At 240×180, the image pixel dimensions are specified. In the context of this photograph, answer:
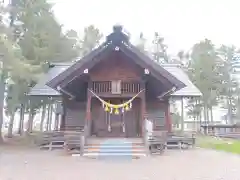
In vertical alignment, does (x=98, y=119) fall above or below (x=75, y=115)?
below

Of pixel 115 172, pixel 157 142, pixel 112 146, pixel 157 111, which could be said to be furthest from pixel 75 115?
pixel 115 172

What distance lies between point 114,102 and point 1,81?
281 inches

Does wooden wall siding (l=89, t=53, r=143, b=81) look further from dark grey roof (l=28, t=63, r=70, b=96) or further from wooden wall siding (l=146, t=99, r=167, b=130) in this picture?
dark grey roof (l=28, t=63, r=70, b=96)

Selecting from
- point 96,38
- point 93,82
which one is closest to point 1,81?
point 93,82

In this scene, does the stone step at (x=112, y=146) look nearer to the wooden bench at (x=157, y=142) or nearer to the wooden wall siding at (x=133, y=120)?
the wooden bench at (x=157, y=142)

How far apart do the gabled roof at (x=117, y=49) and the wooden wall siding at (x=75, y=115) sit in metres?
3.54

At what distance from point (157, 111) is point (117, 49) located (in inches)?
209

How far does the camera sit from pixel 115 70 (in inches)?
620

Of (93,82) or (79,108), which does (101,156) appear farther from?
(79,108)

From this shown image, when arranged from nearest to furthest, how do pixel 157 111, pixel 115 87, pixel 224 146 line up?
pixel 115 87, pixel 157 111, pixel 224 146

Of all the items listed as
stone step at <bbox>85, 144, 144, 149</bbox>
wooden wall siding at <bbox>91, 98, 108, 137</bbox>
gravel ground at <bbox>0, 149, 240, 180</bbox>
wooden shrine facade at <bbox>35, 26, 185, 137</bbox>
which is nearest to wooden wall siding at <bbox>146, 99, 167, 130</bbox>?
wooden shrine facade at <bbox>35, 26, 185, 137</bbox>

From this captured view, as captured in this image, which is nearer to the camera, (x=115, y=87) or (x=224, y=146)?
(x=115, y=87)

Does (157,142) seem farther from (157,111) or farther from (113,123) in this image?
(157,111)

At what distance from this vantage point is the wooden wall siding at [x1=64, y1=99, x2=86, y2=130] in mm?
17500
